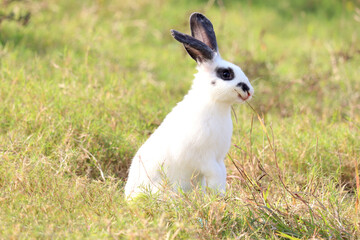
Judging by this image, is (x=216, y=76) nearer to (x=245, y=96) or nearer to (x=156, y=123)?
(x=245, y=96)

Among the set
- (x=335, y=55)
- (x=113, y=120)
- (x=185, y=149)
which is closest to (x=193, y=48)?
(x=185, y=149)

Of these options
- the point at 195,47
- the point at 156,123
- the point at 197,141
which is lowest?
the point at 156,123

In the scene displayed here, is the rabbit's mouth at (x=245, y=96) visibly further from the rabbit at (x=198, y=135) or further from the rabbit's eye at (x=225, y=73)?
the rabbit's eye at (x=225, y=73)

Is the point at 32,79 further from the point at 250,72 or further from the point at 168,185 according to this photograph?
the point at 250,72

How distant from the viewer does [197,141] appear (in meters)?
3.31

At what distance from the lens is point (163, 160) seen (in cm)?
338

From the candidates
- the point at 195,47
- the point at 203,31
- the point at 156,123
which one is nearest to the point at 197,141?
the point at 195,47

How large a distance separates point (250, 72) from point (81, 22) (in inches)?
94.5

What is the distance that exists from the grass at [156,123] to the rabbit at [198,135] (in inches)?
5.2

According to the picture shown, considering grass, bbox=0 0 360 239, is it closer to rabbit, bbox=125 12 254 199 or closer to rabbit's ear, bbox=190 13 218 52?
rabbit, bbox=125 12 254 199

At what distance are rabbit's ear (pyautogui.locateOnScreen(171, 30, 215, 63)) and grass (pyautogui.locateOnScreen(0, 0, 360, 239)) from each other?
0.43 metres

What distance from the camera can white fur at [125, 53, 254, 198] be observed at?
333 cm

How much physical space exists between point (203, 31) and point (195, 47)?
1.21 feet

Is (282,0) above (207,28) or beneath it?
beneath
